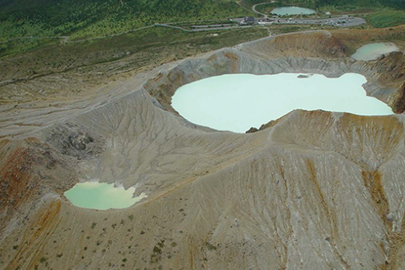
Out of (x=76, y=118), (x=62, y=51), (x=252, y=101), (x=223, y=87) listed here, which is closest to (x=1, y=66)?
(x=62, y=51)

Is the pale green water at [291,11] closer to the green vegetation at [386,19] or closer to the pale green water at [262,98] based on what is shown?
the green vegetation at [386,19]

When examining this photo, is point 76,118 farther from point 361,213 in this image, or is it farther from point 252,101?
point 361,213

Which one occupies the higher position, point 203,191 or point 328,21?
point 203,191

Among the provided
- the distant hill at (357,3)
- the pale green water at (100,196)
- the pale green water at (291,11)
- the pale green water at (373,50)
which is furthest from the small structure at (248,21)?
the pale green water at (100,196)

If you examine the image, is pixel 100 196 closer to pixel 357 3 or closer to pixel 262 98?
pixel 262 98

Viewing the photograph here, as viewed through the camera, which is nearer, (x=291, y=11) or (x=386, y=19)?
(x=386, y=19)

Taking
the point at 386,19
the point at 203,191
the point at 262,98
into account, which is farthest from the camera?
the point at 386,19

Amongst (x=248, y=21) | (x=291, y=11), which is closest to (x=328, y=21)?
(x=291, y=11)
